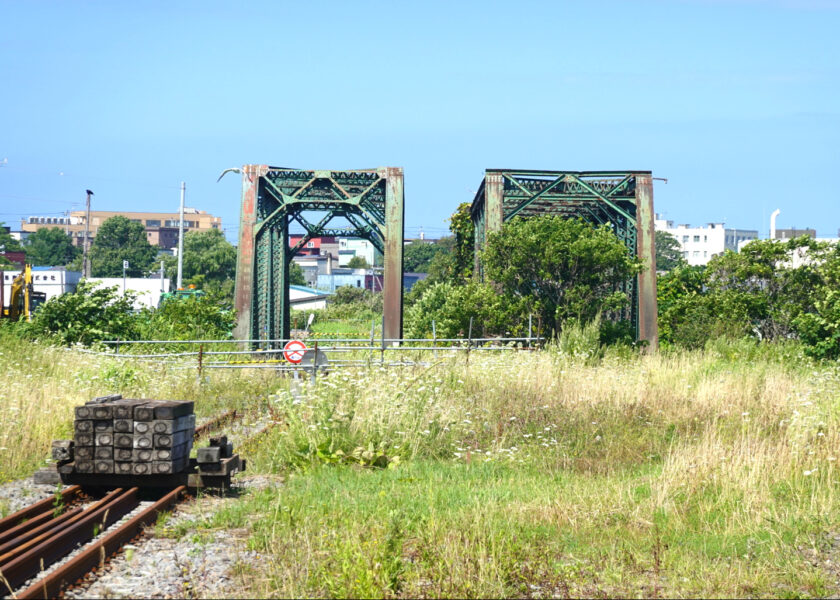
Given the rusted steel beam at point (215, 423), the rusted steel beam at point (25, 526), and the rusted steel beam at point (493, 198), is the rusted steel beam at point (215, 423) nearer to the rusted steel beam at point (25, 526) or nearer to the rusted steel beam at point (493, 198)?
the rusted steel beam at point (25, 526)

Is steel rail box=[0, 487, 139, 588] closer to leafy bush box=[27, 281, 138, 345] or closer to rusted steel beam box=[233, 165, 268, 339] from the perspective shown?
leafy bush box=[27, 281, 138, 345]

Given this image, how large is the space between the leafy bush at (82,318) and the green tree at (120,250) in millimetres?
98342

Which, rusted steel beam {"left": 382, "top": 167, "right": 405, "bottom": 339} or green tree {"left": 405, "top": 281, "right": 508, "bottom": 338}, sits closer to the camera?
green tree {"left": 405, "top": 281, "right": 508, "bottom": 338}

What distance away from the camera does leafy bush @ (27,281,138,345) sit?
27.0 m

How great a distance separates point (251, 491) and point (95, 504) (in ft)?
5.38

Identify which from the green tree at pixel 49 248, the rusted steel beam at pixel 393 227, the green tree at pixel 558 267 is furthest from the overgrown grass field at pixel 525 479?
the green tree at pixel 49 248

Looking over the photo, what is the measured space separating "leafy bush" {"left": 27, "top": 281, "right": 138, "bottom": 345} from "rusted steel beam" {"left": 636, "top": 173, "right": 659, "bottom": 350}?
15.9m

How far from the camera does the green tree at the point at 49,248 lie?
144 m

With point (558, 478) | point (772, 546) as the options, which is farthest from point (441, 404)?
point (772, 546)

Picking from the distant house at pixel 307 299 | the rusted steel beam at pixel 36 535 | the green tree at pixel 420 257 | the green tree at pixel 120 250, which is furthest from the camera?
the green tree at pixel 420 257

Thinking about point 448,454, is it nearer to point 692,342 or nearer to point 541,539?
point 541,539

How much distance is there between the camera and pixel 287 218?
32906 millimetres

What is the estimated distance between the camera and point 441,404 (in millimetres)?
14055

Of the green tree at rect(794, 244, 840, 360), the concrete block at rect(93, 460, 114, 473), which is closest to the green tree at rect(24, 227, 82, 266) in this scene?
the green tree at rect(794, 244, 840, 360)
